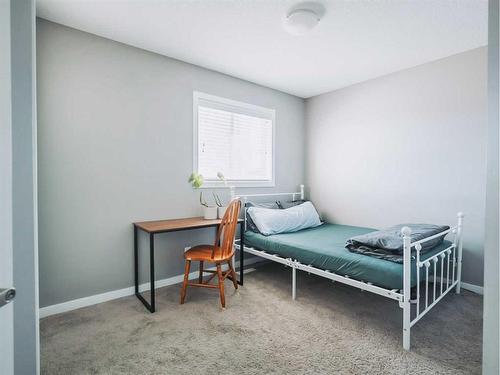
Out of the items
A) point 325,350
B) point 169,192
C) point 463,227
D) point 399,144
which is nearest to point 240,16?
point 169,192

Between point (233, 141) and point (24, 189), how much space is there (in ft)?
8.39

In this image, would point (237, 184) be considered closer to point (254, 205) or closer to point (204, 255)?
point (254, 205)

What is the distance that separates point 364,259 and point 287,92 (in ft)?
8.87

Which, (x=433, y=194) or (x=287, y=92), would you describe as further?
(x=287, y=92)

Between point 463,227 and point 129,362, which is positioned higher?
point 463,227

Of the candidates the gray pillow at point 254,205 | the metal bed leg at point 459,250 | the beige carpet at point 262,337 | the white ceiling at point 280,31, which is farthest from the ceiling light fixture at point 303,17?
the beige carpet at point 262,337

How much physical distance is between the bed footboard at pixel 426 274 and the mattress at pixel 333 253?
5cm

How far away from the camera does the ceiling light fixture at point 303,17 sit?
1971 millimetres

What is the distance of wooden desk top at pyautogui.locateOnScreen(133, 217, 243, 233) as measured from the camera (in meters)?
2.29

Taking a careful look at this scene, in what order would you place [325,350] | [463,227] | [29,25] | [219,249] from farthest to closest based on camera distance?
1. [463,227]
2. [219,249]
3. [325,350]
4. [29,25]

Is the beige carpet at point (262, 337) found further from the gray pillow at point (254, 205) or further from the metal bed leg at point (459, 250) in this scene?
the gray pillow at point (254, 205)

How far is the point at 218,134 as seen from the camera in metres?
3.22

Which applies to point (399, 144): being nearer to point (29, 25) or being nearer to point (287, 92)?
point (287, 92)

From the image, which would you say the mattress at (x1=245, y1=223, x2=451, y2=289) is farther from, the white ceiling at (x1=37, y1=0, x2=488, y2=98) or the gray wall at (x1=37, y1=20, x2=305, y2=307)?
the white ceiling at (x1=37, y1=0, x2=488, y2=98)
